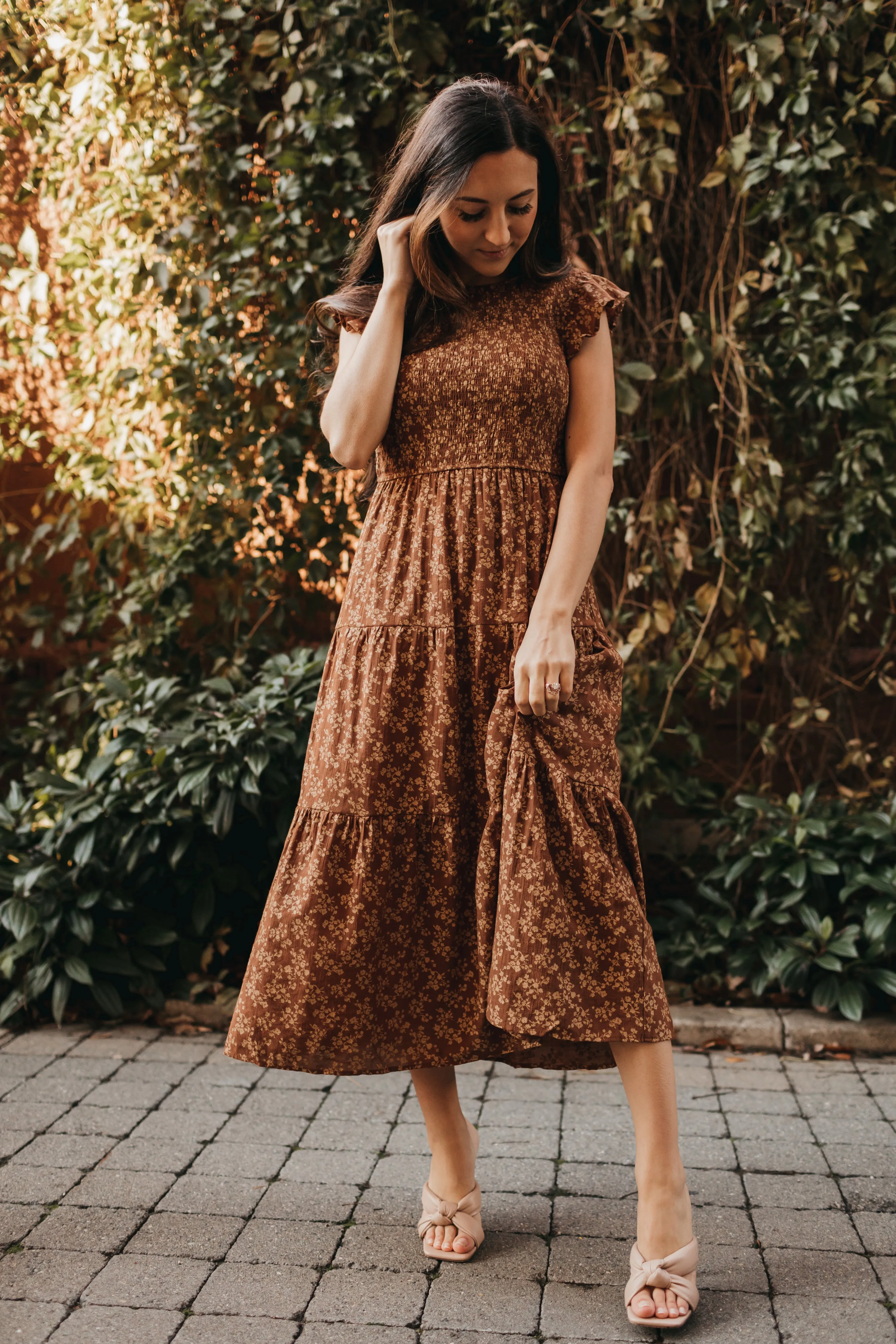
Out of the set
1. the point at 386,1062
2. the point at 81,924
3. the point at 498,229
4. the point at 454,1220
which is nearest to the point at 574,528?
the point at 498,229

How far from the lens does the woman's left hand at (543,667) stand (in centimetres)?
182

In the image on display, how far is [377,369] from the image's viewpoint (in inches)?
74.9

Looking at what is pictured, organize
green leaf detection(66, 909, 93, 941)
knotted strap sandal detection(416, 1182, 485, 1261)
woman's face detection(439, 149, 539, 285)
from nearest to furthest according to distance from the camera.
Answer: woman's face detection(439, 149, 539, 285) < knotted strap sandal detection(416, 1182, 485, 1261) < green leaf detection(66, 909, 93, 941)

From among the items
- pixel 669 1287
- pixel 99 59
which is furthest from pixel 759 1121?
pixel 99 59

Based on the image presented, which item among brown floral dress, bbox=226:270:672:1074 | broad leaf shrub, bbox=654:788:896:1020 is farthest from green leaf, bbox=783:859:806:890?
brown floral dress, bbox=226:270:672:1074

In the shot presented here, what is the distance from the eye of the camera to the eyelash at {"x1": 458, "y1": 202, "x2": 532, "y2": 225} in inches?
72.7

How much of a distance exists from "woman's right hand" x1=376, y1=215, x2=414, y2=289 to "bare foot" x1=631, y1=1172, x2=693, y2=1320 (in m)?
1.45

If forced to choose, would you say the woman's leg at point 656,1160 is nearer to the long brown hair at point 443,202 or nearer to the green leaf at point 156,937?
the long brown hair at point 443,202

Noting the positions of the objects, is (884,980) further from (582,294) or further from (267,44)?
(267,44)

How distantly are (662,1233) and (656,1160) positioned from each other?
0.12 metres

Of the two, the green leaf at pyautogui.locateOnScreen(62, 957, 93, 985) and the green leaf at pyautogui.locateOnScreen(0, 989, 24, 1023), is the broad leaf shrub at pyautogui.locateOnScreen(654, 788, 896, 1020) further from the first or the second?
the green leaf at pyautogui.locateOnScreen(0, 989, 24, 1023)

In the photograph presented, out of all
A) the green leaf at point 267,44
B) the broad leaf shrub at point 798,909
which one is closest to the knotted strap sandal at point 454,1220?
the broad leaf shrub at point 798,909

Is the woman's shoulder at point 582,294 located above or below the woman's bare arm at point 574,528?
above

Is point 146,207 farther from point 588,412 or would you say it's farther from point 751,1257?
point 751,1257
